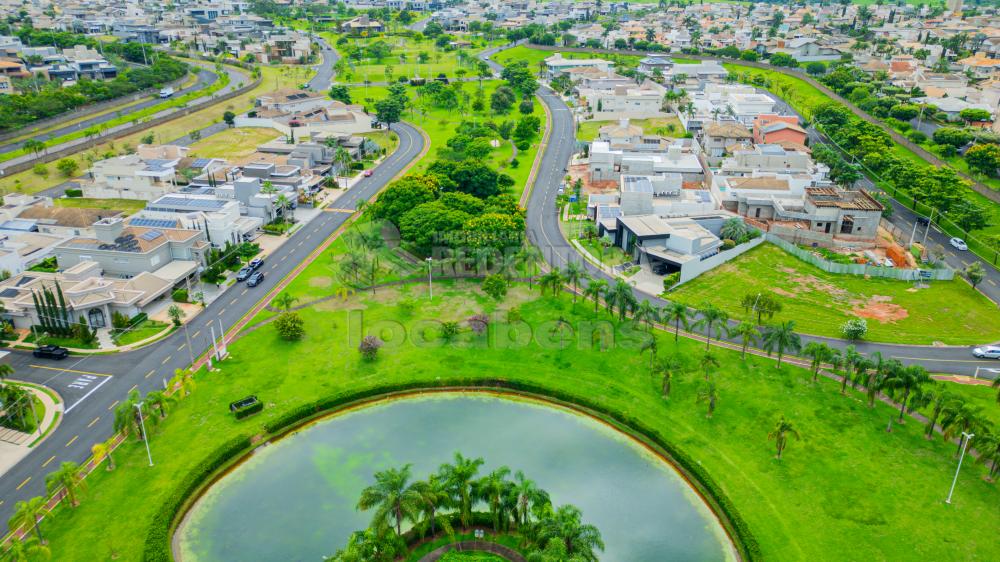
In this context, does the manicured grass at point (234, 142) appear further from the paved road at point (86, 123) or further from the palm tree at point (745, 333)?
the palm tree at point (745, 333)

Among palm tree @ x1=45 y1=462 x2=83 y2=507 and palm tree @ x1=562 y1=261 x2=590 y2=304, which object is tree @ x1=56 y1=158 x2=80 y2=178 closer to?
palm tree @ x1=45 y1=462 x2=83 y2=507

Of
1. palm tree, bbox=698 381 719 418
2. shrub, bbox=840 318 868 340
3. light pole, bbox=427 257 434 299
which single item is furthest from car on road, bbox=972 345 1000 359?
light pole, bbox=427 257 434 299

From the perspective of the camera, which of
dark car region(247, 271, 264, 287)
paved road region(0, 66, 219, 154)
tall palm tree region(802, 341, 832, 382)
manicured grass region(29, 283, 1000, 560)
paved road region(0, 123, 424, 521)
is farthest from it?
paved road region(0, 66, 219, 154)

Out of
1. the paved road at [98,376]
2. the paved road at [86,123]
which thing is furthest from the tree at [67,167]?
the paved road at [98,376]

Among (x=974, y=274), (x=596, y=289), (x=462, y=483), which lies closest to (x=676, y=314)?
(x=596, y=289)

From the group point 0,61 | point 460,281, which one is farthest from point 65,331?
point 0,61

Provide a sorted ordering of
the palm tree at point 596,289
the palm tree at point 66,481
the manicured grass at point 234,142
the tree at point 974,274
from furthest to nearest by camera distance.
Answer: the manicured grass at point 234,142 < the tree at point 974,274 < the palm tree at point 596,289 < the palm tree at point 66,481
